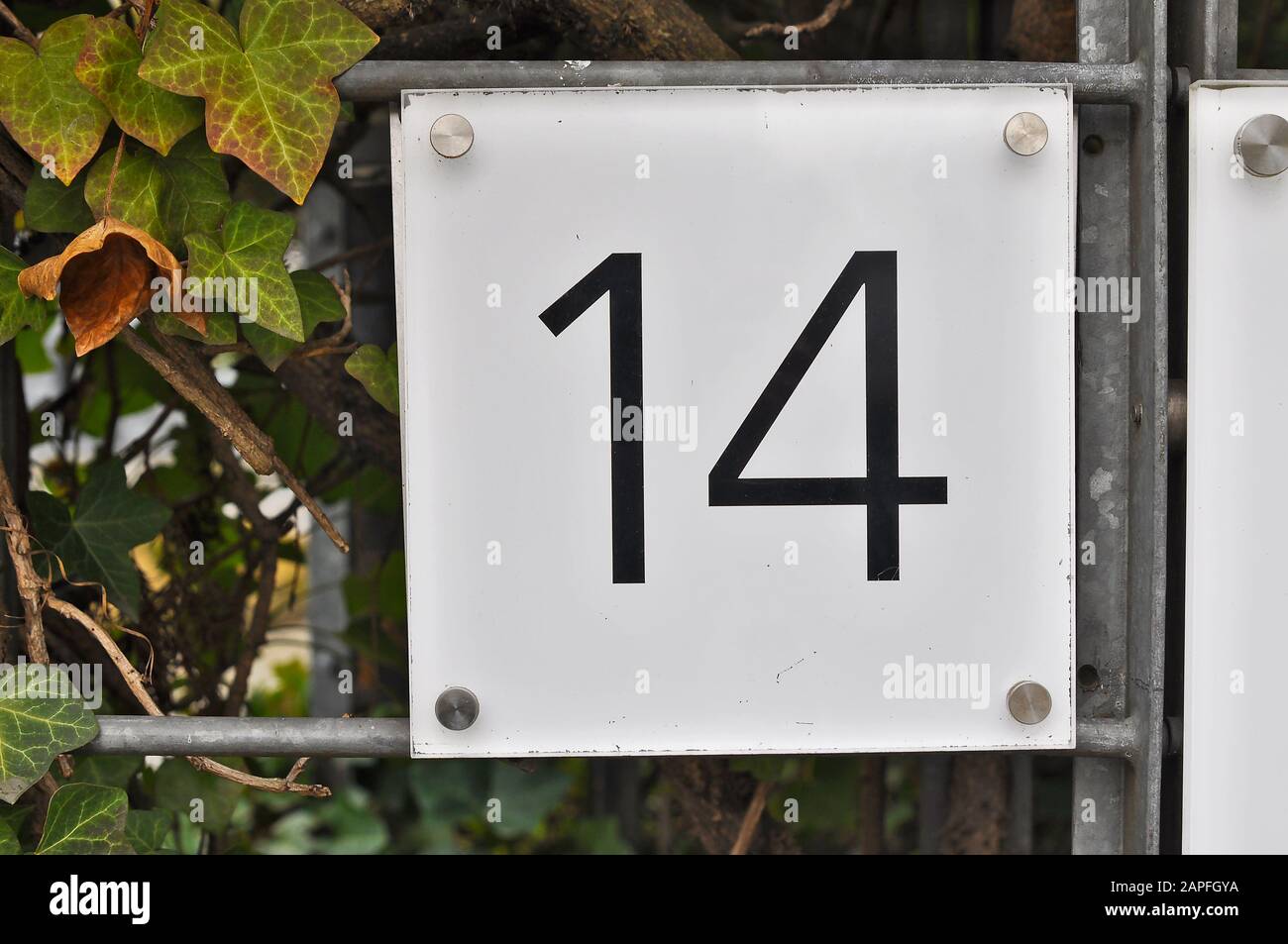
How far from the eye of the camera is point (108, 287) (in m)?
0.93

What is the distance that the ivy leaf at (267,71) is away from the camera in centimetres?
89

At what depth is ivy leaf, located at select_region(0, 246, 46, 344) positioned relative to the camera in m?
0.93

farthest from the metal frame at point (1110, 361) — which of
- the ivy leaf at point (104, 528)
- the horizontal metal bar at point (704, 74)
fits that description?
the ivy leaf at point (104, 528)

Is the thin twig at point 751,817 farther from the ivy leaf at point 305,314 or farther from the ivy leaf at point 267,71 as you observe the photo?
the ivy leaf at point 267,71

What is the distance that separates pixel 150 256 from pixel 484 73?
366mm

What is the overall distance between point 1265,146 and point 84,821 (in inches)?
53.8

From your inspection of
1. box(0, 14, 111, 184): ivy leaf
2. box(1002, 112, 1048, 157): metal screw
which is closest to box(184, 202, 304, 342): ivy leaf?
box(0, 14, 111, 184): ivy leaf

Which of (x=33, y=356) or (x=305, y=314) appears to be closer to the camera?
(x=305, y=314)

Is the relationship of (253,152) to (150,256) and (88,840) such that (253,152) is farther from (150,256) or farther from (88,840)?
(88,840)

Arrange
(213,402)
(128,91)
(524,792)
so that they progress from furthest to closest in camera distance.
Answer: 1. (524,792)
2. (213,402)
3. (128,91)

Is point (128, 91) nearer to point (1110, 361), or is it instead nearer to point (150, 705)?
point (150, 705)

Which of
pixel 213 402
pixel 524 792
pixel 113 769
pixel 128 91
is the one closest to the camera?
pixel 128 91

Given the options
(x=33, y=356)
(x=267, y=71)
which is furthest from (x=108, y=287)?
(x=33, y=356)

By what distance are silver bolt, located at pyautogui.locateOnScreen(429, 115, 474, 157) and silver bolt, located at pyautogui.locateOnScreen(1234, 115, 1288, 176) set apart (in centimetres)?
75
